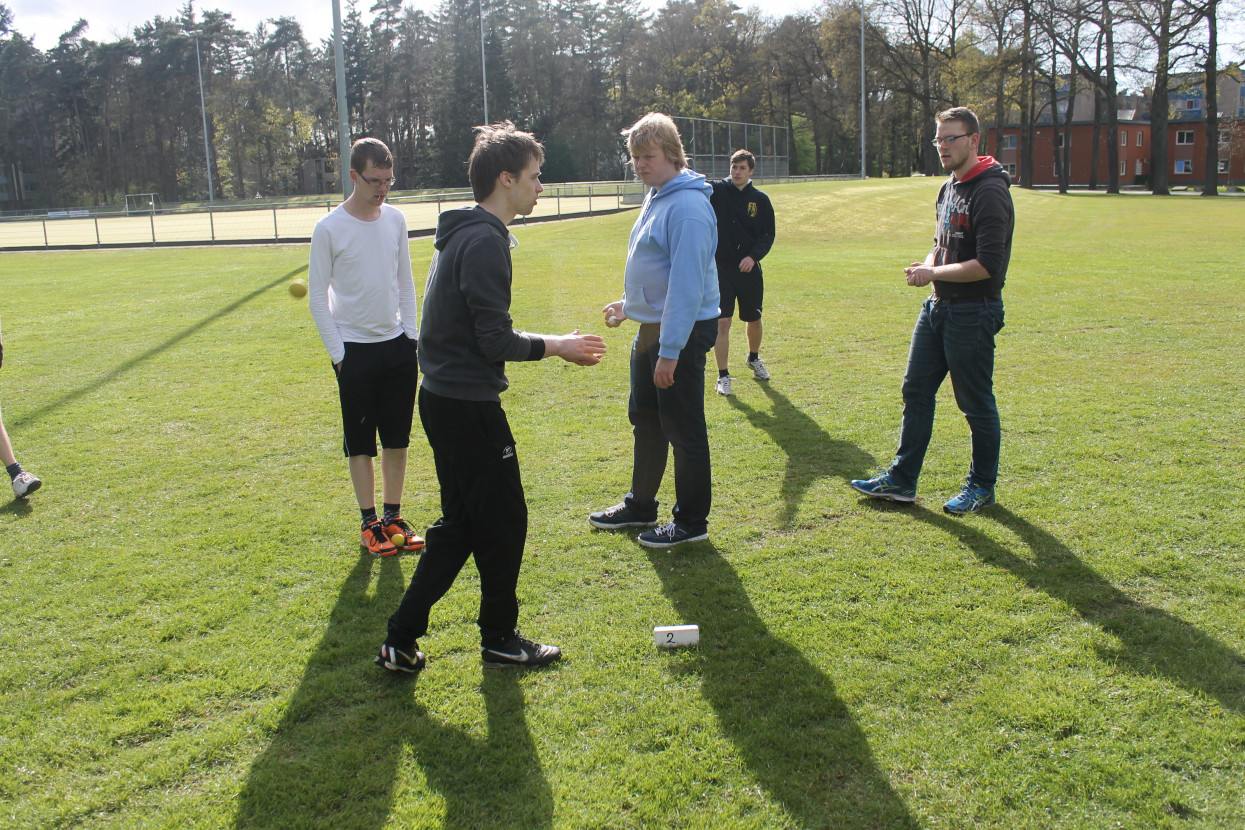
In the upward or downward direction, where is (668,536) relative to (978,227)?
downward

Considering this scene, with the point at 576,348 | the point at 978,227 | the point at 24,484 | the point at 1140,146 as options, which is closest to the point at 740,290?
the point at 978,227

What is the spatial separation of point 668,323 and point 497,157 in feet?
4.42

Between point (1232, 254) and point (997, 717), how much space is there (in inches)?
770

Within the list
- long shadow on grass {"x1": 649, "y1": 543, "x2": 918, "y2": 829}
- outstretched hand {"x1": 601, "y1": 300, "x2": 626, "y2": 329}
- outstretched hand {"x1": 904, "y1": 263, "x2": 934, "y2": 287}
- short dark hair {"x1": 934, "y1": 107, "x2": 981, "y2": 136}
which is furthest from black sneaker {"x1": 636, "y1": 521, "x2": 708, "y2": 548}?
short dark hair {"x1": 934, "y1": 107, "x2": 981, "y2": 136}

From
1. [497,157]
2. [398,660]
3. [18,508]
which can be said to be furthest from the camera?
[18,508]

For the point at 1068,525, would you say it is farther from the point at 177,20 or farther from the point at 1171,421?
the point at 177,20

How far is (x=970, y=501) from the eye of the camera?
489 cm

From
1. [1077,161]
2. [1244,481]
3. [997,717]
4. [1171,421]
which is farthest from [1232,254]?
[1077,161]

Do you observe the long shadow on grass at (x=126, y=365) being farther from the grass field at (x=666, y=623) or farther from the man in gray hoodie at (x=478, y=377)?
the man in gray hoodie at (x=478, y=377)

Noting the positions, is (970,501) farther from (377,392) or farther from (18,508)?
(18,508)

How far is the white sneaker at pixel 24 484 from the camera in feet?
17.6

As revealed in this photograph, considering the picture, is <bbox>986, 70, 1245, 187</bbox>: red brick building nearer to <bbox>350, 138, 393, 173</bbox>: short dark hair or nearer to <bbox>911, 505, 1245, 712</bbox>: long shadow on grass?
<bbox>911, 505, 1245, 712</bbox>: long shadow on grass

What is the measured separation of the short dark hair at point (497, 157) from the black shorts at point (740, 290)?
15.2ft

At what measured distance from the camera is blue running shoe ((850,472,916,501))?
5055 millimetres
